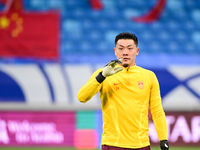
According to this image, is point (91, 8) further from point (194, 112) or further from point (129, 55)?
point (129, 55)

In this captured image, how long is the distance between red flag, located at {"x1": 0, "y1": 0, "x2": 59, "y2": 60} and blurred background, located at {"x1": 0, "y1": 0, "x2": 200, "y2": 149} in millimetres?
24

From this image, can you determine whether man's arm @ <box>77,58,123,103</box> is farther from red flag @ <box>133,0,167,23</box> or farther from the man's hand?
red flag @ <box>133,0,167,23</box>

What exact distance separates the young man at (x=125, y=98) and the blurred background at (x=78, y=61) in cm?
371

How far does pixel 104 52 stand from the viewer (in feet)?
30.3

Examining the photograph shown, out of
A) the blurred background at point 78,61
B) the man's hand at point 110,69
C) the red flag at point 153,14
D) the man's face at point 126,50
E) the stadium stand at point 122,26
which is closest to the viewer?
the man's hand at point 110,69

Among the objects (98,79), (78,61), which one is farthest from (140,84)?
(78,61)

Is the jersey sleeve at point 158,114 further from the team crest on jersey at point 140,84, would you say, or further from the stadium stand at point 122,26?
the stadium stand at point 122,26

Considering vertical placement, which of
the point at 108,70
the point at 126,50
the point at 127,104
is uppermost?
the point at 126,50

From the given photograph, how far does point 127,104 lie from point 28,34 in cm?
654

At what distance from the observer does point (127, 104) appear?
287 cm

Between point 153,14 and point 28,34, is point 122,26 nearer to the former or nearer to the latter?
point 153,14

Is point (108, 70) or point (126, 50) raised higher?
point (126, 50)

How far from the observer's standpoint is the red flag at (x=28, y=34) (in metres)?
8.73

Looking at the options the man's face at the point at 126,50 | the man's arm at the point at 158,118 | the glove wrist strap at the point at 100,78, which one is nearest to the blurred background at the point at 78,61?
the man's arm at the point at 158,118
